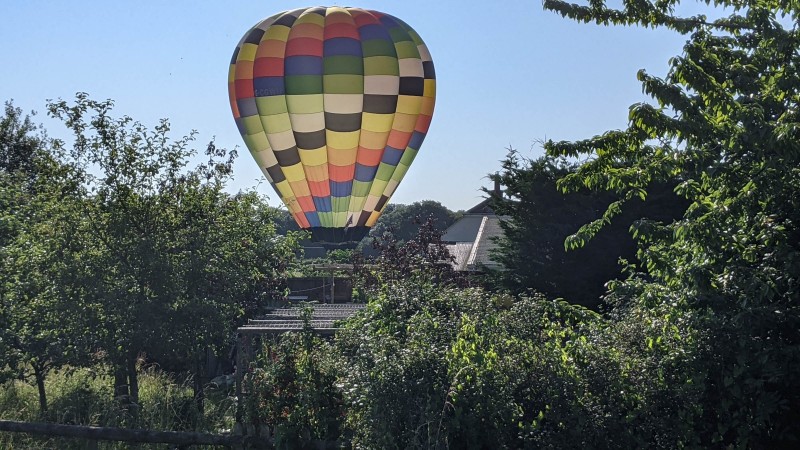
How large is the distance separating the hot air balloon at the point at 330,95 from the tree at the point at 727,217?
15.2 m

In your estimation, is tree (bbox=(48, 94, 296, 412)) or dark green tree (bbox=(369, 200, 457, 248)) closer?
tree (bbox=(48, 94, 296, 412))

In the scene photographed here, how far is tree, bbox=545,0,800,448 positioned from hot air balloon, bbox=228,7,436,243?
15.2 metres

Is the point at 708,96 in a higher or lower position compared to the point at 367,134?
lower

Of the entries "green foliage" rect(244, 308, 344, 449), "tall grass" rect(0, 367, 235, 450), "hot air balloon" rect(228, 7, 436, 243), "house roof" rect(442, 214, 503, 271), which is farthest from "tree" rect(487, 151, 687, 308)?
"green foliage" rect(244, 308, 344, 449)

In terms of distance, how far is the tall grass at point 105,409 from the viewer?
10773 millimetres

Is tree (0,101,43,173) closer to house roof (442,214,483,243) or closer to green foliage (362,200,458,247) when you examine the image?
house roof (442,214,483,243)

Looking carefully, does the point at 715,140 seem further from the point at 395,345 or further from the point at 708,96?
the point at 395,345

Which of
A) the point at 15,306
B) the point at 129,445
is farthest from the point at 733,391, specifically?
the point at 15,306

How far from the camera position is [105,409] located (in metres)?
11.4

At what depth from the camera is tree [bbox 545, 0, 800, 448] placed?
6598 millimetres

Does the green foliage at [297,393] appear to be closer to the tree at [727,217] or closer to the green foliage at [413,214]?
the tree at [727,217]

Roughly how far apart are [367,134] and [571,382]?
17.3 m

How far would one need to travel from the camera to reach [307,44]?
75.5ft

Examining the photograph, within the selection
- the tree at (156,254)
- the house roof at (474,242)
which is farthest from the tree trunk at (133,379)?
the house roof at (474,242)
